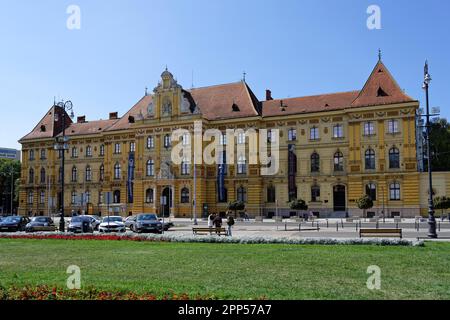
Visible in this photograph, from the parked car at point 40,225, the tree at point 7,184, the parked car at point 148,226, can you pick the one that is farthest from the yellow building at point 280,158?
the tree at point 7,184

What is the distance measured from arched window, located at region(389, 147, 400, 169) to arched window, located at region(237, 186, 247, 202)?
734 inches

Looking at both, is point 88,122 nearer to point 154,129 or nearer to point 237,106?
point 154,129

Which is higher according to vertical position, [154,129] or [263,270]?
[154,129]

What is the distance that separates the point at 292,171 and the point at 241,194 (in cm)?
760

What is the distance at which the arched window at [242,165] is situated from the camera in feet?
195

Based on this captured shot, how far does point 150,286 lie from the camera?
35.5 feet

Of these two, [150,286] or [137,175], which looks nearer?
[150,286]

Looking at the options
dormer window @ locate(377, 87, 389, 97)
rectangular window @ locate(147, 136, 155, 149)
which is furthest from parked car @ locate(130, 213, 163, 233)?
dormer window @ locate(377, 87, 389, 97)

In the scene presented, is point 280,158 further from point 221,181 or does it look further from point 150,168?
point 150,168

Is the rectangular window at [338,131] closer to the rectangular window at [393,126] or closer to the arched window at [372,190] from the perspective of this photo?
the rectangular window at [393,126]

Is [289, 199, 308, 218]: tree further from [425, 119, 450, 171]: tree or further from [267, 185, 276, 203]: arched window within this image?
[425, 119, 450, 171]: tree

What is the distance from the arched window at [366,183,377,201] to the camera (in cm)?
5209

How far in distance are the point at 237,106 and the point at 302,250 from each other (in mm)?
43282
